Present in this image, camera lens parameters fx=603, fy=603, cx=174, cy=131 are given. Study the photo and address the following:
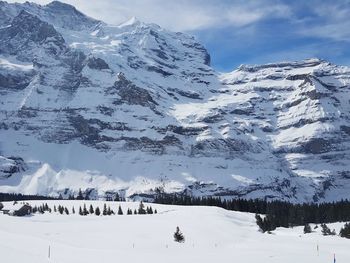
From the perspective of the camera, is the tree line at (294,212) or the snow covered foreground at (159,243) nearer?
the snow covered foreground at (159,243)

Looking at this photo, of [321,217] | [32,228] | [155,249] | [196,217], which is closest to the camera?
[155,249]

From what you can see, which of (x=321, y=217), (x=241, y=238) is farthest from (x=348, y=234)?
(x=321, y=217)

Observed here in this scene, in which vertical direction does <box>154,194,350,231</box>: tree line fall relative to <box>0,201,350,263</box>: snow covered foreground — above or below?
above

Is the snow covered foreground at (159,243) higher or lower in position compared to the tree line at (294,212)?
lower

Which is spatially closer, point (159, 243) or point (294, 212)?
point (159, 243)

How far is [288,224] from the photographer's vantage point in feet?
447

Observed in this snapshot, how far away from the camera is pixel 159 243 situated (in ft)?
238

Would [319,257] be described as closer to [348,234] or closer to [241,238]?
[241,238]

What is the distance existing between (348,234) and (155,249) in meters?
39.4

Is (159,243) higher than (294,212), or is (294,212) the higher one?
(294,212)

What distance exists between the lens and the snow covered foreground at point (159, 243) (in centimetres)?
5119

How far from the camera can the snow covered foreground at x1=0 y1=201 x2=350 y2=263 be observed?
168 ft

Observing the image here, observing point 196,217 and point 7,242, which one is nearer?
point 7,242

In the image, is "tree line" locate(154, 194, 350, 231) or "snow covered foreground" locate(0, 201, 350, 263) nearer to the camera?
"snow covered foreground" locate(0, 201, 350, 263)
